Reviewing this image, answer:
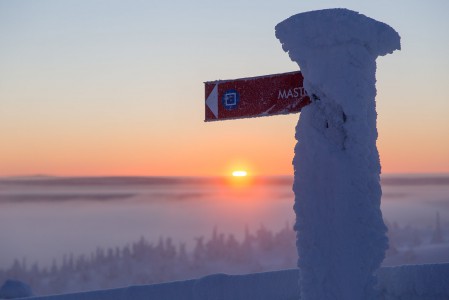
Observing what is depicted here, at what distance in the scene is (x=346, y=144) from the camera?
524 centimetres

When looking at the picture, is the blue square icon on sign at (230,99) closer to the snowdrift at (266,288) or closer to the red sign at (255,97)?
the red sign at (255,97)

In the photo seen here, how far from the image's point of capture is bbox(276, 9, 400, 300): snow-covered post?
518cm

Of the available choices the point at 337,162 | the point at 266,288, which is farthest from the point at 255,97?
the point at 266,288

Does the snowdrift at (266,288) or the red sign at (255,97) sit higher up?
the red sign at (255,97)

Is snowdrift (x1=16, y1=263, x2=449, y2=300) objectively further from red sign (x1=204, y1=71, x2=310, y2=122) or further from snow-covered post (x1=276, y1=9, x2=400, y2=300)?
red sign (x1=204, y1=71, x2=310, y2=122)

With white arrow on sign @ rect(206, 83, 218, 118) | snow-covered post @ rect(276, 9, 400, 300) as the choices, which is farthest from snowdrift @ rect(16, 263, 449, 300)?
white arrow on sign @ rect(206, 83, 218, 118)

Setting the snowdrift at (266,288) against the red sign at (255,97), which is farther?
the snowdrift at (266,288)

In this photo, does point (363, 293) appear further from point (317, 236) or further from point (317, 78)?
point (317, 78)

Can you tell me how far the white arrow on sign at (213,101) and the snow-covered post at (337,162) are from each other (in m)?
0.96

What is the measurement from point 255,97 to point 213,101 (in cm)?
49

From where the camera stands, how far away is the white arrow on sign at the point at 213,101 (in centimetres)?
585

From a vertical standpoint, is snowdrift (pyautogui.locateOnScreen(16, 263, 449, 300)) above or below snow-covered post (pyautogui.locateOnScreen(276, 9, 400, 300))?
below

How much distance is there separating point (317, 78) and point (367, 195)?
120 cm

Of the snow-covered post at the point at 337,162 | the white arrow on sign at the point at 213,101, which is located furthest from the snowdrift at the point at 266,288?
the white arrow on sign at the point at 213,101
